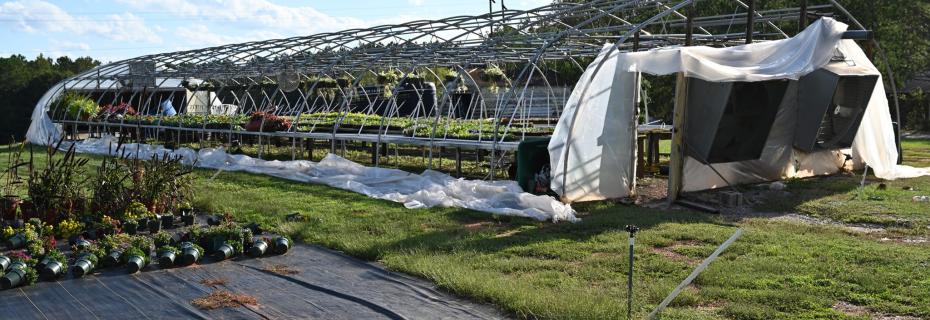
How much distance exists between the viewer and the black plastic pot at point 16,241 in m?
6.67

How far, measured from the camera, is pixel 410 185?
10914 millimetres

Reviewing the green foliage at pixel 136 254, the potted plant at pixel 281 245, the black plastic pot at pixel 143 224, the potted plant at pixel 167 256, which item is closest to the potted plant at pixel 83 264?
the green foliage at pixel 136 254

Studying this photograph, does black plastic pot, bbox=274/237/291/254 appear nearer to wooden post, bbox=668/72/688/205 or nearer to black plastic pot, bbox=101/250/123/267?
black plastic pot, bbox=101/250/123/267

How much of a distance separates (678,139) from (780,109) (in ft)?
8.96

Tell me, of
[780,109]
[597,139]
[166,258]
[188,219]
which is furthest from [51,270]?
[780,109]

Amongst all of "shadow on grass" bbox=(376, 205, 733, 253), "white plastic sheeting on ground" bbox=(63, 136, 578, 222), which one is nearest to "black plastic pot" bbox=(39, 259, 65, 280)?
"shadow on grass" bbox=(376, 205, 733, 253)

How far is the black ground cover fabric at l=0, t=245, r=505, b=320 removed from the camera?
484cm

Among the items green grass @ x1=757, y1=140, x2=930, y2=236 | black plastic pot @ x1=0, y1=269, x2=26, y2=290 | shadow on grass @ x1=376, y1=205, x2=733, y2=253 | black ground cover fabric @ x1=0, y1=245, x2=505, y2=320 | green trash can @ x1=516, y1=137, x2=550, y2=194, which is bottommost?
black ground cover fabric @ x1=0, y1=245, x2=505, y2=320

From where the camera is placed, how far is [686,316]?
4.64 meters

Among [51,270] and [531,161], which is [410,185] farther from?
[51,270]

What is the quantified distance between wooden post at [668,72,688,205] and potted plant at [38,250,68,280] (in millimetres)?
6245

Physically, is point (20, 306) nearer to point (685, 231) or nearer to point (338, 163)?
point (685, 231)

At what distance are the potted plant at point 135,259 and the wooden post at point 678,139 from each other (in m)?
5.71

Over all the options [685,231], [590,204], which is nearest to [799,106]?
[590,204]
